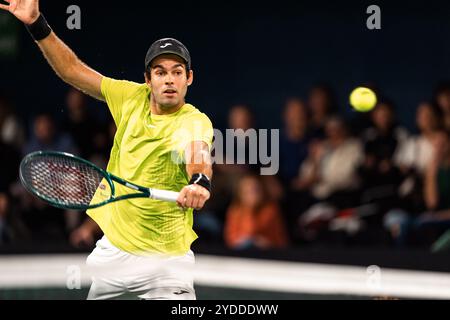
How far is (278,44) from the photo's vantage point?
10.4 metres

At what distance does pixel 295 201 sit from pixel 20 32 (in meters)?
3.17

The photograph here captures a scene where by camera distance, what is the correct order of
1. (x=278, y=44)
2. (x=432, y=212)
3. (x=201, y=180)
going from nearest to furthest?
(x=201, y=180) → (x=432, y=212) → (x=278, y=44)

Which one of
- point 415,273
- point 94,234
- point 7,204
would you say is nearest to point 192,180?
point 415,273

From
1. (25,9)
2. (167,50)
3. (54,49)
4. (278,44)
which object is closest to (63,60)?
(54,49)

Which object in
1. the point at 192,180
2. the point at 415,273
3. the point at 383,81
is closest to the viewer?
the point at 192,180

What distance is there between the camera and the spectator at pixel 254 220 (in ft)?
29.1

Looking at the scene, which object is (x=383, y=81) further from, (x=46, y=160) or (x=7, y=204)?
(x=46, y=160)

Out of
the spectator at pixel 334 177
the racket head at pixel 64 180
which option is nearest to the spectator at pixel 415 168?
the spectator at pixel 334 177

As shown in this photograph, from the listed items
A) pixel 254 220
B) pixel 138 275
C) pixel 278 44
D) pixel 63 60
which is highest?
pixel 278 44

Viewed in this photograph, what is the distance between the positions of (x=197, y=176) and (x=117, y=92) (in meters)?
0.88

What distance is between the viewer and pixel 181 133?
5109 mm

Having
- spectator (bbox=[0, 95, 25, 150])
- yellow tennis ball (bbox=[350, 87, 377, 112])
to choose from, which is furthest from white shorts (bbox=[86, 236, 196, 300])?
spectator (bbox=[0, 95, 25, 150])

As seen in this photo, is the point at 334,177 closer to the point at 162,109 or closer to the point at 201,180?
the point at 162,109
